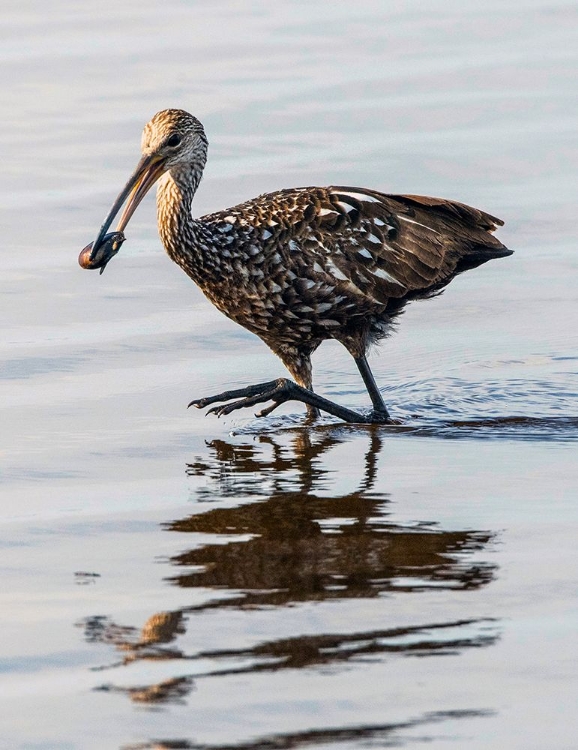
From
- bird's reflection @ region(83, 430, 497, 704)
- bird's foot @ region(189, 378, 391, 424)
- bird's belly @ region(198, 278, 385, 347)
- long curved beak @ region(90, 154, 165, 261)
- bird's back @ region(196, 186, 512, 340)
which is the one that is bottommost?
bird's reflection @ region(83, 430, 497, 704)

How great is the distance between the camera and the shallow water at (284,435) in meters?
5.04

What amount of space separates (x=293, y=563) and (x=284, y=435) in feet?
7.77

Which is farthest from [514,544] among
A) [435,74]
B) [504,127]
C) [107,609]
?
[435,74]

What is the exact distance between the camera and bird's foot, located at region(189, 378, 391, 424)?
8.16 m

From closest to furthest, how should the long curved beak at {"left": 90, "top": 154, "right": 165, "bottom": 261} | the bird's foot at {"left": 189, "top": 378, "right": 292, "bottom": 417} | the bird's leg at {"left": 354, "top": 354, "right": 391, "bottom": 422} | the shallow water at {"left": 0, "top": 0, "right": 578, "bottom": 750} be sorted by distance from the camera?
the shallow water at {"left": 0, "top": 0, "right": 578, "bottom": 750} < the bird's foot at {"left": 189, "top": 378, "right": 292, "bottom": 417} < the long curved beak at {"left": 90, "top": 154, "right": 165, "bottom": 261} < the bird's leg at {"left": 354, "top": 354, "right": 391, "bottom": 422}

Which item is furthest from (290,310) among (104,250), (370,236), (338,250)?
(104,250)

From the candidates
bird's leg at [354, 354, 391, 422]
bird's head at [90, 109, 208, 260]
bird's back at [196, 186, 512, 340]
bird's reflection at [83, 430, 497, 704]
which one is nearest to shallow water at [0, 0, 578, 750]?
bird's reflection at [83, 430, 497, 704]

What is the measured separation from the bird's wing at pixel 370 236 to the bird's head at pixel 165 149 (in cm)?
36

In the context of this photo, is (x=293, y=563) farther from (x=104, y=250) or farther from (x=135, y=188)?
(x=135, y=188)

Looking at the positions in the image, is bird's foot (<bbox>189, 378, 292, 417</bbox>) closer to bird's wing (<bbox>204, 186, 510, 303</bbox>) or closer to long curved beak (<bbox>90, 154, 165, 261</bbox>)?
bird's wing (<bbox>204, 186, 510, 303</bbox>)

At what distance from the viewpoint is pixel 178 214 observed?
868 cm

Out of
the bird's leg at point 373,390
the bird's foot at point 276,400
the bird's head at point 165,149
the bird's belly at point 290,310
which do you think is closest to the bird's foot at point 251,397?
the bird's foot at point 276,400

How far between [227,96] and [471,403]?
6071 millimetres

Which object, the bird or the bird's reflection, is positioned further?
the bird
